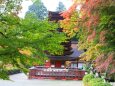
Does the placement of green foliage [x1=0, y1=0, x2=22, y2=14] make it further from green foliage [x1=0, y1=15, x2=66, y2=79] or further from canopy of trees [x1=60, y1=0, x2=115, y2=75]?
canopy of trees [x1=60, y1=0, x2=115, y2=75]

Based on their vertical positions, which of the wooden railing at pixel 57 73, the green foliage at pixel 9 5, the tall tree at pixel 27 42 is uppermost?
the wooden railing at pixel 57 73

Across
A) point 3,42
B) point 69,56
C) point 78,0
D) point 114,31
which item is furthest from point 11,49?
point 69,56

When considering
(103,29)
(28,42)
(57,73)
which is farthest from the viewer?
(57,73)

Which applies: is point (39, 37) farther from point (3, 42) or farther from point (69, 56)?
point (69, 56)

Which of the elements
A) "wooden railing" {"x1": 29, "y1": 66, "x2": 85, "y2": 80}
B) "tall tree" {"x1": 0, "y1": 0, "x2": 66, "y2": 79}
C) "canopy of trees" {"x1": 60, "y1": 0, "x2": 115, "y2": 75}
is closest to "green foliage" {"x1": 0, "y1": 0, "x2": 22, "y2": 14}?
"tall tree" {"x1": 0, "y1": 0, "x2": 66, "y2": 79}

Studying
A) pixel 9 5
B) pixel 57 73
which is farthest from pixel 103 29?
pixel 57 73

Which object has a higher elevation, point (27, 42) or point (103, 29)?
point (103, 29)

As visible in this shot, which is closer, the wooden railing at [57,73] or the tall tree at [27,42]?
the tall tree at [27,42]

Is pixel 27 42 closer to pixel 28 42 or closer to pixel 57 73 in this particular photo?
pixel 28 42

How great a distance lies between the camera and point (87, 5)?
40.5ft

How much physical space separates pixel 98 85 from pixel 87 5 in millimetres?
3168

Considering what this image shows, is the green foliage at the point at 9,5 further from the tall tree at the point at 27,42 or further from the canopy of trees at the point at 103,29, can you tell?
the canopy of trees at the point at 103,29

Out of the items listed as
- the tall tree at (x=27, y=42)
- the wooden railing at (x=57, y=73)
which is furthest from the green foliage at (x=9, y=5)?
the wooden railing at (x=57, y=73)

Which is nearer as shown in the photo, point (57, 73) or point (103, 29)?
point (103, 29)
